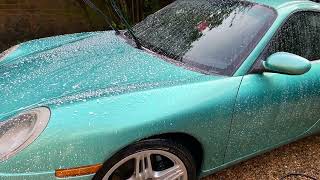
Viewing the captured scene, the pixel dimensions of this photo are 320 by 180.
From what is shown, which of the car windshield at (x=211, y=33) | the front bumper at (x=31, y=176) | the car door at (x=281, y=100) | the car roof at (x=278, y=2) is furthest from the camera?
the car roof at (x=278, y=2)

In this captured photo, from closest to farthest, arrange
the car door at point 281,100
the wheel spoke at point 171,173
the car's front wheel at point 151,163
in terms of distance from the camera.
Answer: the car's front wheel at point 151,163, the wheel spoke at point 171,173, the car door at point 281,100

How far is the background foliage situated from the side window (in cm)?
348

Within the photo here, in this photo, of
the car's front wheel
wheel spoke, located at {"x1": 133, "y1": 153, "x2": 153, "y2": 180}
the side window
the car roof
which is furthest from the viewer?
the car roof

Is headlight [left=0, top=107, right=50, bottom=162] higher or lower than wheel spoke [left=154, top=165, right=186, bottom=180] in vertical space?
higher

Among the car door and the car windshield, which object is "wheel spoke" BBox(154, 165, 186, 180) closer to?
the car door

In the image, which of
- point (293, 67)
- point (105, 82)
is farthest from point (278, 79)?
point (105, 82)

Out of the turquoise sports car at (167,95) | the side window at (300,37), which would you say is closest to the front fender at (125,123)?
the turquoise sports car at (167,95)

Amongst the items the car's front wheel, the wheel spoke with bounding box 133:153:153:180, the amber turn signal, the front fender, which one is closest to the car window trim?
the front fender

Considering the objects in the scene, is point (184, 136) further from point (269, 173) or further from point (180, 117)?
point (269, 173)

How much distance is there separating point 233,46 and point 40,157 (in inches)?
57.3

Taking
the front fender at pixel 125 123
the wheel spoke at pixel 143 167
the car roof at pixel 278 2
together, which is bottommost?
the wheel spoke at pixel 143 167

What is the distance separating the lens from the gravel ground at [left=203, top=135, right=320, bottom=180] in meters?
2.99

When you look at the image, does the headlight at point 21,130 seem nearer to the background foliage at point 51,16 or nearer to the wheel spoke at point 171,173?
the wheel spoke at point 171,173

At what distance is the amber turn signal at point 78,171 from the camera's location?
6.41 ft
